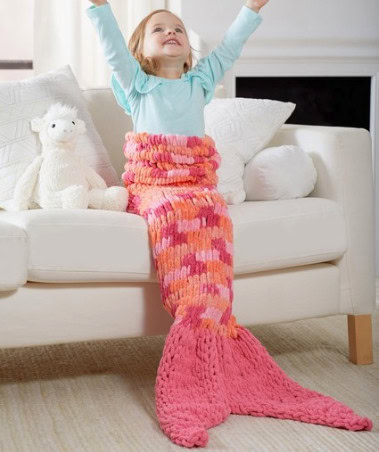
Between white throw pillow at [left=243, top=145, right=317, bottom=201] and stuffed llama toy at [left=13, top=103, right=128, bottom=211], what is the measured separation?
14.9 inches

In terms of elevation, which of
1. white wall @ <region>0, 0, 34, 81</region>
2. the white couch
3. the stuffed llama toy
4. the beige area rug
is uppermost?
white wall @ <region>0, 0, 34, 81</region>

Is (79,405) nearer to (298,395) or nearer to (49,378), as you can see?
(49,378)

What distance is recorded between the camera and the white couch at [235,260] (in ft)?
6.29

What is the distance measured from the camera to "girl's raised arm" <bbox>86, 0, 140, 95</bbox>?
215cm

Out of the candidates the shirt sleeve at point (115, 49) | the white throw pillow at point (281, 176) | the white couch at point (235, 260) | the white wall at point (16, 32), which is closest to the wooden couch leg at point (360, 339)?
the white couch at point (235, 260)

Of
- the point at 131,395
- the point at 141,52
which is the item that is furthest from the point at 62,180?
the point at 131,395

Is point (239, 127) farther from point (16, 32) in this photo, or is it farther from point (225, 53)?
point (16, 32)

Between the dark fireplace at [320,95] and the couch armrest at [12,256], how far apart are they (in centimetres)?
199

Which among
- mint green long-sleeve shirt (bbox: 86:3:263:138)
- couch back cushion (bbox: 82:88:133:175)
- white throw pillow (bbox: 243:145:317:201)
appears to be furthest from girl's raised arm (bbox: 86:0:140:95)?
white throw pillow (bbox: 243:145:317:201)

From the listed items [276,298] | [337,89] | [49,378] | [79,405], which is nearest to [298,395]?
[276,298]

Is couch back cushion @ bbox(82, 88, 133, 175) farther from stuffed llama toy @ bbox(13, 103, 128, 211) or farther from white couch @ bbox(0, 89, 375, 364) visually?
stuffed llama toy @ bbox(13, 103, 128, 211)

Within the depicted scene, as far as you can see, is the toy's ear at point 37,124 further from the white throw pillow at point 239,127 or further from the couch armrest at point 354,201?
the couch armrest at point 354,201

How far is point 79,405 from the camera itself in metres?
1.97

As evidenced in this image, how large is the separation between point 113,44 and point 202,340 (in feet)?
2.60
